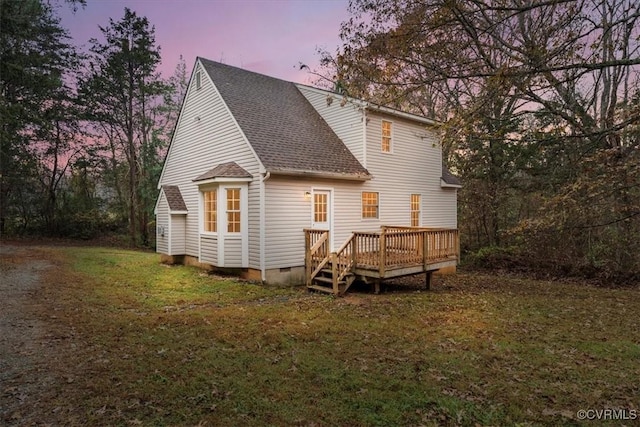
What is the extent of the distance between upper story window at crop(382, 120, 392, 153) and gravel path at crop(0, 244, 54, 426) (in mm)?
11167

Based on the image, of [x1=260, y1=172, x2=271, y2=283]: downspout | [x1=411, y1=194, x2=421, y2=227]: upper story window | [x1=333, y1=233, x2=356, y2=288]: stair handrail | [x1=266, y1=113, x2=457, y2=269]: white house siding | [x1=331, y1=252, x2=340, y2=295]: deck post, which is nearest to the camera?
[x1=331, y1=252, x2=340, y2=295]: deck post

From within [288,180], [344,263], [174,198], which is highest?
[288,180]

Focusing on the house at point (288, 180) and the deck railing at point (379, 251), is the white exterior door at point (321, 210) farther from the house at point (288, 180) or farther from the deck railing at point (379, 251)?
the deck railing at point (379, 251)

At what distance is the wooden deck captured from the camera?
9328 millimetres

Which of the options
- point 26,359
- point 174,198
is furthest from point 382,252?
point 174,198

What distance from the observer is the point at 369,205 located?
42.5ft

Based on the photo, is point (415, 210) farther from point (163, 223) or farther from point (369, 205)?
point (163, 223)

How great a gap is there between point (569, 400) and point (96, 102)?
2600 centimetres

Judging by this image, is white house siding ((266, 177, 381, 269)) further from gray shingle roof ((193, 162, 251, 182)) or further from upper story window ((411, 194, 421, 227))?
upper story window ((411, 194, 421, 227))

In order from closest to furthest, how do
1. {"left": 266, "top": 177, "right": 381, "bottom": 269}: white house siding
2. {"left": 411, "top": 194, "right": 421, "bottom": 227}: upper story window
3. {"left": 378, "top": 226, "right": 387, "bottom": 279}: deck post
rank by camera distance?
1. {"left": 378, "top": 226, "right": 387, "bottom": 279}: deck post
2. {"left": 266, "top": 177, "right": 381, "bottom": 269}: white house siding
3. {"left": 411, "top": 194, "right": 421, "bottom": 227}: upper story window

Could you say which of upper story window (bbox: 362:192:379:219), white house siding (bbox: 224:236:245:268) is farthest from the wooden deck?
upper story window (bbox: 362:192:379:219)

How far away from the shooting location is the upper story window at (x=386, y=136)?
43.9 ft

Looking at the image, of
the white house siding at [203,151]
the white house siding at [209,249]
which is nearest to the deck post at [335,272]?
the white house siding at [203,151]

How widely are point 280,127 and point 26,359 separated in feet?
31.1
